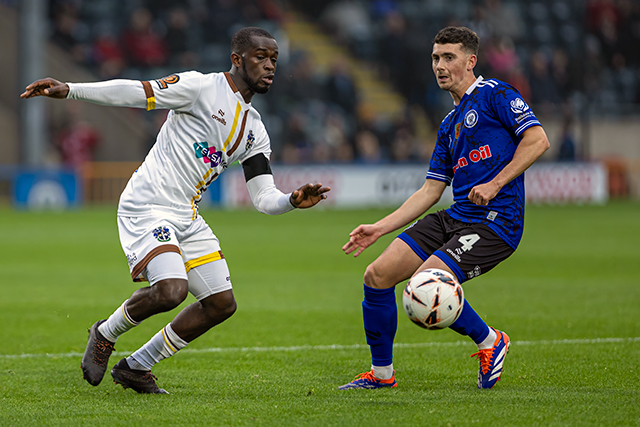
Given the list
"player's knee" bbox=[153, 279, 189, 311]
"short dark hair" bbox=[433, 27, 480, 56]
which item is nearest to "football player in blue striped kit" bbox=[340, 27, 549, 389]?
"short dark hair" bbox=[433, 27, 480, 56]

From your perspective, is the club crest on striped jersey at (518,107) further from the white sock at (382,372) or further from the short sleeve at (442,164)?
the white sock at (382,372)

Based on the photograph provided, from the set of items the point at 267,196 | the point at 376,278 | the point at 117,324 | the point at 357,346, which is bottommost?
the point at 357,346

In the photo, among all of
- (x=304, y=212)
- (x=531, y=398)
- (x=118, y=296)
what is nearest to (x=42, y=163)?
(x=304, y=212)

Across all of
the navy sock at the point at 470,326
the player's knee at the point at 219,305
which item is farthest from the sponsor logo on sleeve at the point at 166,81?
the navy sock at the point at 470,326

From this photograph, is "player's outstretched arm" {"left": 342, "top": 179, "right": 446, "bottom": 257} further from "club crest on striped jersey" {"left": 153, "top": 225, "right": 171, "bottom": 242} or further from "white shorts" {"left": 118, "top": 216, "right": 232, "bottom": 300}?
"club crest on striped jersey" {"left": 153, "top": 225, "right": 171, "bottom": 242}

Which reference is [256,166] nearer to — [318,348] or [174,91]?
[174,91]

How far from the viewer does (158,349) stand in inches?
210

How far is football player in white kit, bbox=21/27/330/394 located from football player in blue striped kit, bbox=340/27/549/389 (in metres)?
0.69

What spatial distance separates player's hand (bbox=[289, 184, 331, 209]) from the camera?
5.12 meters

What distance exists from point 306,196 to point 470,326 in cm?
131

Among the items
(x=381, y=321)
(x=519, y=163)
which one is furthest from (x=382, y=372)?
(x=519, y=163)

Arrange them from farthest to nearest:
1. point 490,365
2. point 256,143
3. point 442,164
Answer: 1. point 442,164
2. point 256,143
3. point 490,365

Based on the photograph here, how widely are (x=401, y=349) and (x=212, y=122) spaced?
2528 millimetres

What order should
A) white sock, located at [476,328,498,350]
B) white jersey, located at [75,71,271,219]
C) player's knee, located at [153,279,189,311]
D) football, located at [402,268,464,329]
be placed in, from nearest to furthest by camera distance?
1. football, located at [402,268,464,329]
2. player's knee, located at [153,279,189,311]
3. white jersey, located at [75,71,271,219]
4. white sock, located at [476,328,498,350]
